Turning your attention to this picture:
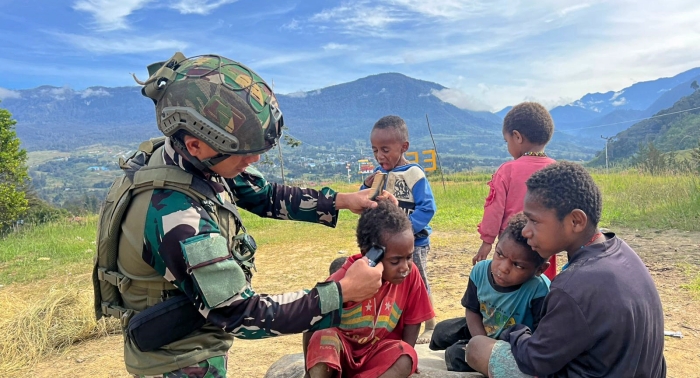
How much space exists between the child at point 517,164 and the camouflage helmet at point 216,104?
2364 millimetres

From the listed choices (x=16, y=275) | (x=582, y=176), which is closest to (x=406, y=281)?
(x=582, y=176)

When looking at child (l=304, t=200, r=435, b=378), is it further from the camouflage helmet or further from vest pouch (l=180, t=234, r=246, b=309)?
the camouflage helmet

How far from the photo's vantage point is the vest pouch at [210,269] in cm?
178

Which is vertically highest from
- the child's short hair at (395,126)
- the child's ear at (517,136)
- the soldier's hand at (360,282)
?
the child's short hair at (395,126)

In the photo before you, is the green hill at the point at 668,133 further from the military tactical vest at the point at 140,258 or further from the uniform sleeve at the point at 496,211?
the military tactical vest at the point at 140,258

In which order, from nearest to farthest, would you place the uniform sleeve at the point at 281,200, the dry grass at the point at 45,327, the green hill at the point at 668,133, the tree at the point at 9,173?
1. the uniform sleeve at the point at 281,200
2. the dry grass at the point at 45,327
3. the tree at the point at 9,173
4. the green hill at the point at 668,133

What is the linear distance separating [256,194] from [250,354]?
8.99 ft

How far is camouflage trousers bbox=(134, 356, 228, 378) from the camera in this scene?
207cm

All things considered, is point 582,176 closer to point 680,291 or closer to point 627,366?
point 627,366

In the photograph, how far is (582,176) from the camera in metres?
2.29

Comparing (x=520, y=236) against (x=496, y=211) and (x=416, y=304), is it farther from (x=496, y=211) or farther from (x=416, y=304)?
(x=496, y=211)

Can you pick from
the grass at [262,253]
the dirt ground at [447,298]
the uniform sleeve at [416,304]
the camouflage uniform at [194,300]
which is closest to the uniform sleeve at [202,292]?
the camouflage uniform at [194,300]

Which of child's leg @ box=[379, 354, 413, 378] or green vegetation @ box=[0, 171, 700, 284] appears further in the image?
green vegetation @ box=[0, 171, 700, 284]

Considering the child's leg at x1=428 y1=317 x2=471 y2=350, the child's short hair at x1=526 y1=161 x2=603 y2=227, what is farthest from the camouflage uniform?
the child's leg at x1=428 y1=317 x2=471 y2=350
